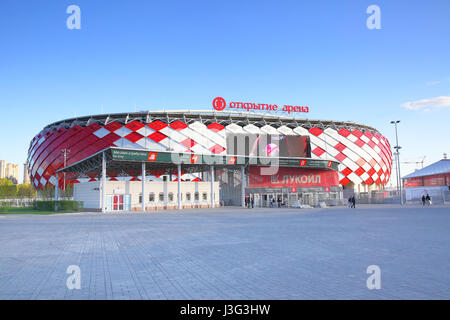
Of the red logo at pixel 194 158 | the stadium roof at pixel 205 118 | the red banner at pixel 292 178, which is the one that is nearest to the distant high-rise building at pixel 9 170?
the stadium roof at pixel 205 118

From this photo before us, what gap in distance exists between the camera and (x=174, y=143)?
5788 cm

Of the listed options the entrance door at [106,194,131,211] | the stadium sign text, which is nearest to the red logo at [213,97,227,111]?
the stadium sign text

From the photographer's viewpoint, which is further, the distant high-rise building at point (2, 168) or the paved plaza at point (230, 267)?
the distant high-rise building at point (2, 168)

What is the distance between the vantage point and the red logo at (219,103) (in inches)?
2101

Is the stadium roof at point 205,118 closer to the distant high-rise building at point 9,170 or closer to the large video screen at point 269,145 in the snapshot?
the large video screen at point 269,145

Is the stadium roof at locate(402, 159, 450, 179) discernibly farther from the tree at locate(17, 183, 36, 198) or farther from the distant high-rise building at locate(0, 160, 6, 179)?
the distant high-rise building at locate(0, 160, 6, 179)

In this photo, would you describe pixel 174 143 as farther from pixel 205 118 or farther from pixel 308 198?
pixel 308 198

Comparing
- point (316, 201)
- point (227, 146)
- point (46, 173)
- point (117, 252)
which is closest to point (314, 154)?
point (227, 146)

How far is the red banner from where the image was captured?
4591cm

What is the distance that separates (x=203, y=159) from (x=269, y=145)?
26632mm

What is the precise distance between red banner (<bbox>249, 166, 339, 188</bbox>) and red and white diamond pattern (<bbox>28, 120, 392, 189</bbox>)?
15.4 metres

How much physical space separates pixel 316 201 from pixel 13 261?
3561cm

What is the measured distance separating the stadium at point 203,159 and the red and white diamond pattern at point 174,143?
0.59 feet

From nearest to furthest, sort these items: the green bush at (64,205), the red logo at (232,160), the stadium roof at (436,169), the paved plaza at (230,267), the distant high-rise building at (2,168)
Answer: the paved plaza at (230,267) < the green bush at (64,205) < the red logo at (232,160) < the stadium roof at (436,169) < the distant high-rise building at (2,168)
